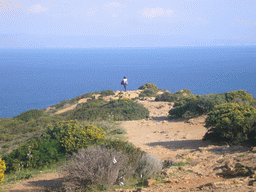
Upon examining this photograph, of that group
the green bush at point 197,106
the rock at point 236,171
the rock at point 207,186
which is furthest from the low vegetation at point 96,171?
the green bush at point 197,106

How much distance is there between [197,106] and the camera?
1524cm

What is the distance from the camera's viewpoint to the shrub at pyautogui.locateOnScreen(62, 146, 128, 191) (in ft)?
18.5

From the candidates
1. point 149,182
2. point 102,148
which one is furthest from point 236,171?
point 102,148

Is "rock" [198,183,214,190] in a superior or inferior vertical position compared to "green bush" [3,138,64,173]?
superior

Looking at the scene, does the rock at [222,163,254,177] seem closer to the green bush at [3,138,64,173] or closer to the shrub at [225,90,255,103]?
the green bush at [3,138,64,173]

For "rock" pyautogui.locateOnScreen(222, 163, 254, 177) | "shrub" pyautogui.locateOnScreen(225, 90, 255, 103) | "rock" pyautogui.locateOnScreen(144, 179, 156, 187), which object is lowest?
"rock" pyautogui.locateOnScreen(144, 179, 156, 187)

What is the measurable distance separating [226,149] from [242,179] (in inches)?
128

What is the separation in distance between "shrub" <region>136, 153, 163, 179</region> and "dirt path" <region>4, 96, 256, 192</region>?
275 millimetres

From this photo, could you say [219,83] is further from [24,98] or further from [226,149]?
[226,149]

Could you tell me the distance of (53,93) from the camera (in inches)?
2522

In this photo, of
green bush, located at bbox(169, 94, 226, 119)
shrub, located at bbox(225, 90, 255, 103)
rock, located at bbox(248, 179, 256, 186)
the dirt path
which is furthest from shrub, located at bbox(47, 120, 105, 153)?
shrub, located at bbox(225, 90, 255, 103)

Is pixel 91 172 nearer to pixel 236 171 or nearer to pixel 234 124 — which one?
pixel 236 171

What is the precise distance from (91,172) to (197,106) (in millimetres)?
10792

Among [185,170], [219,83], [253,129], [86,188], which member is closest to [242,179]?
[185,170]
